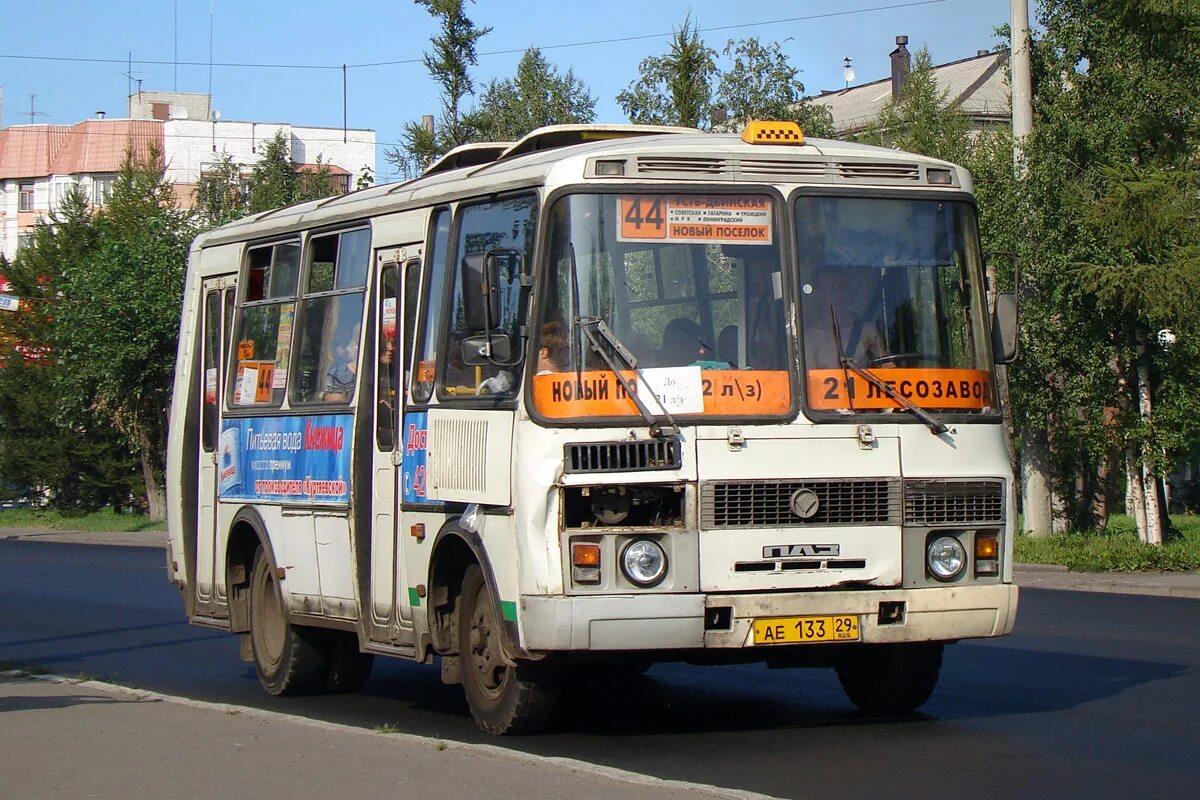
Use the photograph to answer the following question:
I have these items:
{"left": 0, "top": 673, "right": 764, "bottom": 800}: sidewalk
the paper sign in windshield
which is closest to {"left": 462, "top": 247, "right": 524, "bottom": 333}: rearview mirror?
the paper sign in windshield

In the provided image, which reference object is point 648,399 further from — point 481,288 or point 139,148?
→ point 139,148

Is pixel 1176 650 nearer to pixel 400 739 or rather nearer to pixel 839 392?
pixel 839 392

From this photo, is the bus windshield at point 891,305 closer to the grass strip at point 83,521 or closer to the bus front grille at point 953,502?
the bus front grille at point 953,502

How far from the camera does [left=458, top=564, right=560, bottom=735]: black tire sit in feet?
31.1

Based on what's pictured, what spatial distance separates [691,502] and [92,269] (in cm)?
3754

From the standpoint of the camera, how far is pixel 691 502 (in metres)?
8.95

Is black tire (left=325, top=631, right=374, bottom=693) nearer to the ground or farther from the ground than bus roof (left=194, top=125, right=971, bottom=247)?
nearer to the ground

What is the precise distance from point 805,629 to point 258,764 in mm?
2721

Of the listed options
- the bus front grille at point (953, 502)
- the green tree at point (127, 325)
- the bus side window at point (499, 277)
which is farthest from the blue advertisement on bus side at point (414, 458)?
the green tree at point (127, 325)

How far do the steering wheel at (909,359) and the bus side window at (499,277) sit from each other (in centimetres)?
186

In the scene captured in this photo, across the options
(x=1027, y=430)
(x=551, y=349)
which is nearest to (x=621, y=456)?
(x=551, y=349)

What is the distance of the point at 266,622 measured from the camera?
42.4ft

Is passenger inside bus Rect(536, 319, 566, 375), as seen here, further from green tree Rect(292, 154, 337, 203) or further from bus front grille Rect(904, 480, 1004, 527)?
green tree Rect(292, 154, 337, 203)

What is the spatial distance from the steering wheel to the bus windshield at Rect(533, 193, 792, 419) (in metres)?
0.52
